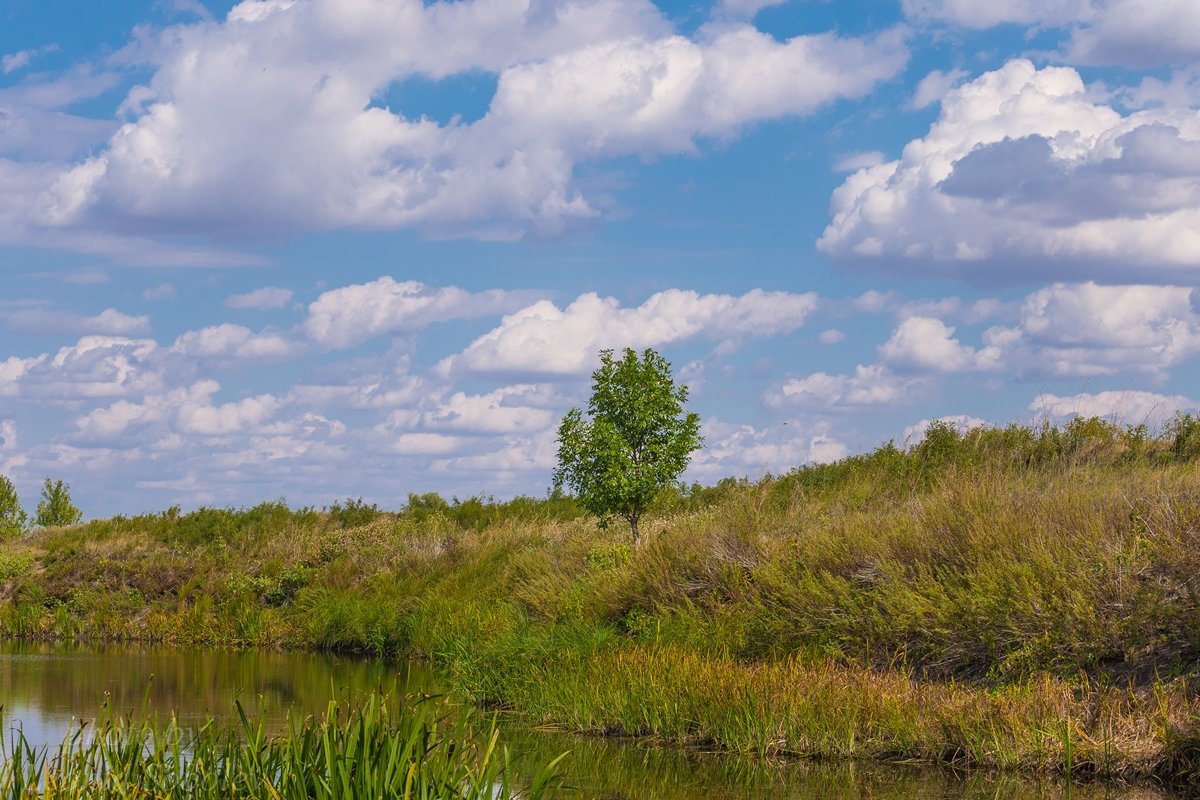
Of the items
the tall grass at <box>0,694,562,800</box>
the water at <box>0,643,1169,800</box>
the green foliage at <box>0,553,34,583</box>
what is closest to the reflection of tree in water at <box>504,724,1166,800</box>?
the water at <box>0,643,1169,800</box>

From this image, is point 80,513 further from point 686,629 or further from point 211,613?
point 686,629

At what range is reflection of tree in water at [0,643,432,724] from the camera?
1013 inches

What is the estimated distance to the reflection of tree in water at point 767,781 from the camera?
1609 cm

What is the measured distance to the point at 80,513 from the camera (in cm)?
7575

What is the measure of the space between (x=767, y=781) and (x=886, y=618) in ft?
18.6

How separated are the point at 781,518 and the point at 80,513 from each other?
190 feet

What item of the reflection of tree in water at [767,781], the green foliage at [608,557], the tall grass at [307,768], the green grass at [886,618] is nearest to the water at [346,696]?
the reflection of tree in water at [767,781]

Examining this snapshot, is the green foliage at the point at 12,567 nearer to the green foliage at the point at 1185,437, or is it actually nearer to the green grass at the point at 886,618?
the green grass at the point at 886,618

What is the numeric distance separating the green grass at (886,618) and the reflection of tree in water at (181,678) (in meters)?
2.26

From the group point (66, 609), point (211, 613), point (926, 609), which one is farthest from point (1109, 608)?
point (66, 609)

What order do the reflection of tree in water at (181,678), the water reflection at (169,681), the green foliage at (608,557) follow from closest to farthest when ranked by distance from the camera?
1. the water reflection at (169,681)
2. the reflection of tree in water at (181,678)
3. the green foliage at (608,557)

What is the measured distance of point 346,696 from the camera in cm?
1647

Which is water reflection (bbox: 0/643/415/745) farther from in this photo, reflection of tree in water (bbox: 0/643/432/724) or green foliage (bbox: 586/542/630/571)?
green foliage (bbox: 586/542/630/571)

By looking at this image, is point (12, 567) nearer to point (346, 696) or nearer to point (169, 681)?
point (169, 681)
